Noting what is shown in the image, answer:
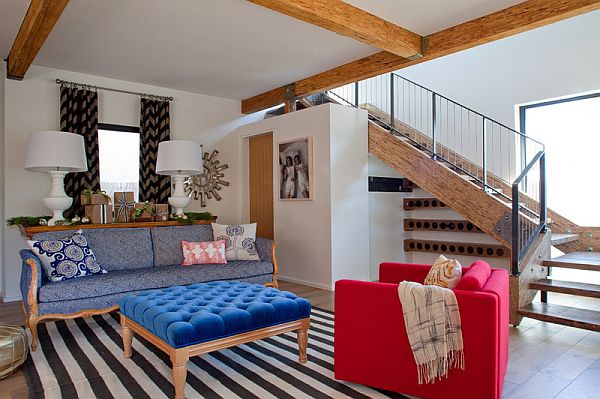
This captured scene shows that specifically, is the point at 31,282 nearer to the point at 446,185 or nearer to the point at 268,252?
the point at 268,252

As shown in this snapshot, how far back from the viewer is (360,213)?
548 centimetres

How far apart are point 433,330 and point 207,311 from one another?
136cm

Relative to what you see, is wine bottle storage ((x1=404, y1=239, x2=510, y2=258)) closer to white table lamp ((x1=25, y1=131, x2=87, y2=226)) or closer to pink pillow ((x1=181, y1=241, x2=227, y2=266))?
pink pillow ((x1=181, y1=241, x2=227, y2=266))

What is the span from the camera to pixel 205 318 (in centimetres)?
241

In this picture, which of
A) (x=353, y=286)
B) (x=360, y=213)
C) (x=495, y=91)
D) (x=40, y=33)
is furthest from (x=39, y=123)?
(x=495, y=91)

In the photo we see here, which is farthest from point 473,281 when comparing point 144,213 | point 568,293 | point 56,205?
point 56,205

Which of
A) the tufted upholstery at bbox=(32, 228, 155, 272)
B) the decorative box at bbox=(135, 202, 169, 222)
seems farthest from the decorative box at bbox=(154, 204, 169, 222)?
the tufted upholstery at bbox=(32, 228, 155, 272)

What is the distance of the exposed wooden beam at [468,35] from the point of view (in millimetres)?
3410

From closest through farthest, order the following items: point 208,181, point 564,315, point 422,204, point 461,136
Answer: point 564,315 < point 422,204 < point 461,136 < point 208,181

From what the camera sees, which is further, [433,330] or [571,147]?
[571,147]

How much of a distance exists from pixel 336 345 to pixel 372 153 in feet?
11.7

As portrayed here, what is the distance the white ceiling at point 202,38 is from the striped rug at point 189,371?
2.91 m

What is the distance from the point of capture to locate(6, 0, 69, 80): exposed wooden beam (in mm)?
3213

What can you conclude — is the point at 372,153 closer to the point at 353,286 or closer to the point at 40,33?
the point at 353,286
